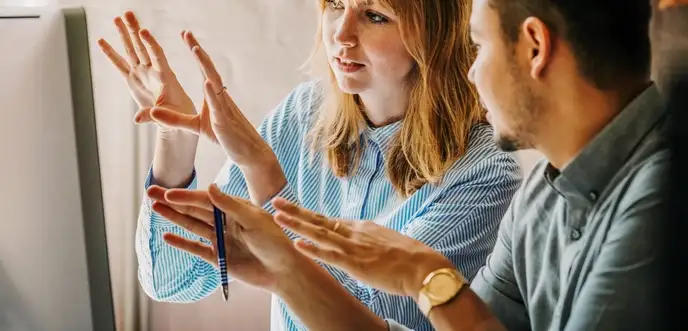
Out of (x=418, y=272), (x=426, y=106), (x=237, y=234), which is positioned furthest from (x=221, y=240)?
(x=426, y=106)

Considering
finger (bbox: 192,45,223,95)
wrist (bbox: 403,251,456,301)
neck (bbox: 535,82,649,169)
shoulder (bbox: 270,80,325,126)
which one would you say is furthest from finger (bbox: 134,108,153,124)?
neck (bbox: 535,82,649,169)

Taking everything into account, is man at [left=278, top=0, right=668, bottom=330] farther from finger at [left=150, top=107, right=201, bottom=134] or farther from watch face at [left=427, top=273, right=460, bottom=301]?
finger at [left=150, top=107, right=201, bottom=134]

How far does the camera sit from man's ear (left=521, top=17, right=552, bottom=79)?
73 cm

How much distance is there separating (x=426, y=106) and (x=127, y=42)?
393mm

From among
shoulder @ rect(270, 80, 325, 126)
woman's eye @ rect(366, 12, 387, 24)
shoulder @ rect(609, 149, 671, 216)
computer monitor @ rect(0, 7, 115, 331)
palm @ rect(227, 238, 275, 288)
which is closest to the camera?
shoulder @ rect(609, 149, 671, 216)

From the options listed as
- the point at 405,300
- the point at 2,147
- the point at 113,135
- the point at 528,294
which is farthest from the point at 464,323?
the point at 113,135

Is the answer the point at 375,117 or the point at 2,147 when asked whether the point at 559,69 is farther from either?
the point at 2,147

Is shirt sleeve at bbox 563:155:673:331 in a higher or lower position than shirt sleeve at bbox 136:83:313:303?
higher

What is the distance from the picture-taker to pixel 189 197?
88 centimetres

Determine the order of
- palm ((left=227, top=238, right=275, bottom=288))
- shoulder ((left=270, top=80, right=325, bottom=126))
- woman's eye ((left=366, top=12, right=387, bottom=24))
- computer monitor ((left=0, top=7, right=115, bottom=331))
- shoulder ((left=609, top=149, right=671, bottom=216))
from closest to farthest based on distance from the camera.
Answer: shoulder ((left=609, top=149, right=671, bottom=216)), computer monitor ((left=0, top=7, right=115, bottom=331)), palm ((left=227, top=238, right=275, bottom=288)), woman's eye ((left=366, top=12, right=387, bottom=24)), shoulder ((left=270, top=80, right=325, bottom=126))

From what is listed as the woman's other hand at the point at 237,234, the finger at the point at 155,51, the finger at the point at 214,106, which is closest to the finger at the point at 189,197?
the woman's other hand at the point at 237,234

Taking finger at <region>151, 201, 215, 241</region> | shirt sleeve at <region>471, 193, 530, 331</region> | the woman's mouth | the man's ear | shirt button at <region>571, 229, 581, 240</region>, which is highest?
the man's ear

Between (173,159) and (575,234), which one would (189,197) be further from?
(575,234)

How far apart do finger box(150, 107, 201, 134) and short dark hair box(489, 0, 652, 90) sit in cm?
44
